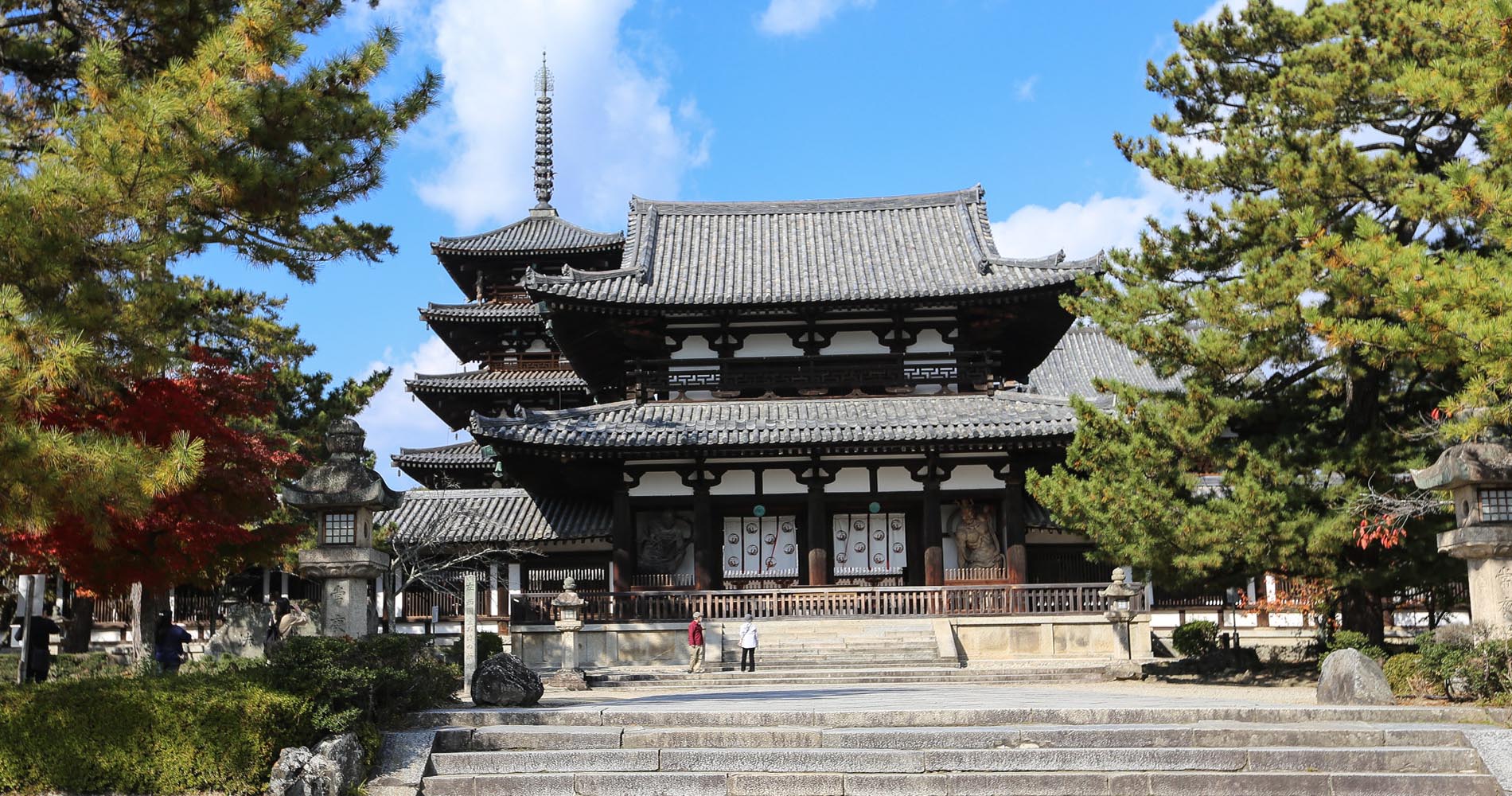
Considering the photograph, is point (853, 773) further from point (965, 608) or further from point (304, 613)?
point (304, 613)

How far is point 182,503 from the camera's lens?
1580cm

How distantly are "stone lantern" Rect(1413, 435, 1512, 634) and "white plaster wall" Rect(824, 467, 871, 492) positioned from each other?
12.7m

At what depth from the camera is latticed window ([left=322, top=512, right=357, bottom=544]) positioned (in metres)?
13.6

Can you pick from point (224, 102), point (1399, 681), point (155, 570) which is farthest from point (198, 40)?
point (1399, 681)

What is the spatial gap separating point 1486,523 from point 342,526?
41.6ft

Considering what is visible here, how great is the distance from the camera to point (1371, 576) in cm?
1728

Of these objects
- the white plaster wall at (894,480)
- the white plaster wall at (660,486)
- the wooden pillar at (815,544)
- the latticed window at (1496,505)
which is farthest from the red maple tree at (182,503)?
the latticed window at (1496,505)

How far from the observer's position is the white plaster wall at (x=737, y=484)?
2512cm

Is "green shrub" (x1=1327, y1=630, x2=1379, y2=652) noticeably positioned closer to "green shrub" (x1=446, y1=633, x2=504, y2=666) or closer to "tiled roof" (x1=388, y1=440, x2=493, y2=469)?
"green shrub" (x1=446, y1=633, x2=504, y2=666)

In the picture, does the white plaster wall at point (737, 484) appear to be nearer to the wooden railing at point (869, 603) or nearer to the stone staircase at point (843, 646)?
the wooden railing at point (869, 603)

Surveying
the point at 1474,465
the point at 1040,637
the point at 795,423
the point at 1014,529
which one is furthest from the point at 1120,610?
the point at 1474,465

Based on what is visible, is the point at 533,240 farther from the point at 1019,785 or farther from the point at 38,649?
the point at 1019,785

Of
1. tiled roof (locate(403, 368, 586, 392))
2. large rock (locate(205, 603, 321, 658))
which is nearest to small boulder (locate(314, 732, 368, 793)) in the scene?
large rock (locate(205, 603, 321, 658))

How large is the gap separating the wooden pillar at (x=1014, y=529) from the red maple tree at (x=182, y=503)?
1388cm
